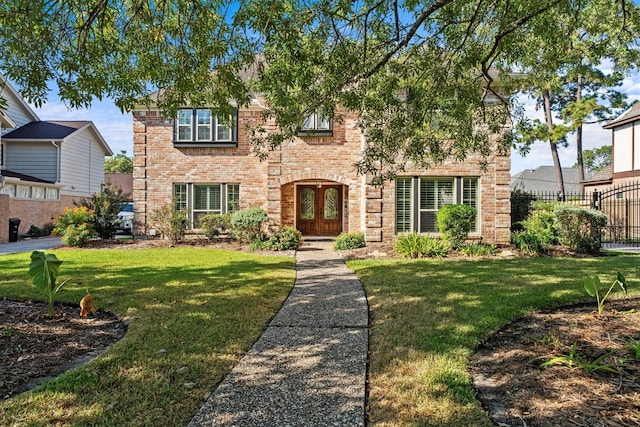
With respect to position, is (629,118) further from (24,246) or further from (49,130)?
(49,130)

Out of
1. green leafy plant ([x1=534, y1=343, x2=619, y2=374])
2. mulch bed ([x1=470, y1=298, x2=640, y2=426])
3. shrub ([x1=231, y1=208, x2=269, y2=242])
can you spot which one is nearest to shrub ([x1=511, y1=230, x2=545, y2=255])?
mulch bed ([x1=470, y1=298, x2=640, y2=426])

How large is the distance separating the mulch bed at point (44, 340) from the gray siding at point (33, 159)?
1906 centimetres

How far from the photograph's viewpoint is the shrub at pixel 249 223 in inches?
536

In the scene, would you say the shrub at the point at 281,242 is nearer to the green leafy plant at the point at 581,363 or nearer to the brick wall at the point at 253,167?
the brick wall at the point at 253,167

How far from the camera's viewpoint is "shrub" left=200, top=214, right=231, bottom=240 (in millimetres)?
14281

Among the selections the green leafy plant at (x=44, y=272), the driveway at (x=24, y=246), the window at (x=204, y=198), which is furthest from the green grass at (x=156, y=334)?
the window at (x=204, y=198)

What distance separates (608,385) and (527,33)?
235 inches

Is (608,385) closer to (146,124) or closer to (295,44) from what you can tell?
(295,44)

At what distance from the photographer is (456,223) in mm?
12078

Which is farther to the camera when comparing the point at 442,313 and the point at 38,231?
the point at 38,231

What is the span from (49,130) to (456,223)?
2311 cm

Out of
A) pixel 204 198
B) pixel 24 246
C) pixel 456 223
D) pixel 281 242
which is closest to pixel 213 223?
pixel 204 198

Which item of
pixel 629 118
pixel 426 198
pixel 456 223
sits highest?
pixel 629 118

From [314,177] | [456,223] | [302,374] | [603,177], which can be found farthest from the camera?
[603,177]
